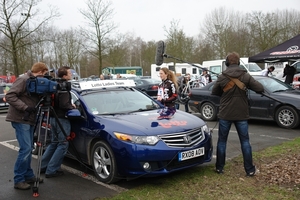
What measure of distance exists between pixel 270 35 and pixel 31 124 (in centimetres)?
3894

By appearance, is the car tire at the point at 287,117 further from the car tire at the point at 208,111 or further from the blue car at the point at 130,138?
the blue car at the point at 130,138

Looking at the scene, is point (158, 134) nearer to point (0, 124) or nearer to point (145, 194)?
point (145, 194)

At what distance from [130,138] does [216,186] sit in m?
1.36

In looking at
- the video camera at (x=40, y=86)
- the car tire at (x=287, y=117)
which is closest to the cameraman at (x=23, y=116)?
the video camera at (x=40, y=86)

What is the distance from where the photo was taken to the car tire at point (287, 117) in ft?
28.0

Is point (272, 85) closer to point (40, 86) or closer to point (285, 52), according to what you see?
point (285, 52)

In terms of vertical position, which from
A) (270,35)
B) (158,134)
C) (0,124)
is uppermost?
(270,35)

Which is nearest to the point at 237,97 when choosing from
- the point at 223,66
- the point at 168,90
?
the point at 168,90

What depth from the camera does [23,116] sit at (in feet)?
14.7

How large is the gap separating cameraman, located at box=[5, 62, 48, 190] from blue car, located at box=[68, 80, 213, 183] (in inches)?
26.1

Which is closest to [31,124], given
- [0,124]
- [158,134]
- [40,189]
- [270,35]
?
[40,189]

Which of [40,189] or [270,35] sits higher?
[270,35]

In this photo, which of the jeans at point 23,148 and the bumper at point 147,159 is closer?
the bumper at point 147,159

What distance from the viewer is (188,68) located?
122 ft
